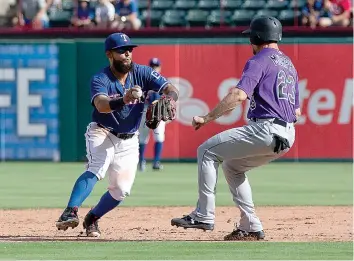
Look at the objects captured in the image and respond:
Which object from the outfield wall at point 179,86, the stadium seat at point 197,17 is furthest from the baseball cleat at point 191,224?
the stadium seat at point 197,17

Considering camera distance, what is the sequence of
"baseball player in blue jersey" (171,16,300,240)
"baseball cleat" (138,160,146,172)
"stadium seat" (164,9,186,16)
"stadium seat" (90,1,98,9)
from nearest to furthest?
1. "baseball player in blue jersey" (171,16,300,240)
2. "baseball cleat" (138,160,146,172)
3. "stadium seat" (90,1,98,9)
4. "stadium seat" (164,9,186,16)

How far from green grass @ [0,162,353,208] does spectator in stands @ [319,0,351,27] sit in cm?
281

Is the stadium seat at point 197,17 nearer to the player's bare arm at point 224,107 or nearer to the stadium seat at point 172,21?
the stadium seat at point 172,21

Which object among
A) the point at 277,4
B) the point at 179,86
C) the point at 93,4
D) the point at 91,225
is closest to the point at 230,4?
the point at 277,4

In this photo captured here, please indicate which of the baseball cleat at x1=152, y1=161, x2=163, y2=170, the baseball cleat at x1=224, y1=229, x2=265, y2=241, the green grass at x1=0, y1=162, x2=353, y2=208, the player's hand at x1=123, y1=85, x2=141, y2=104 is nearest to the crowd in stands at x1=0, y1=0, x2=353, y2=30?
the green grass at x1=0, y1=162, x2=353, y2=208

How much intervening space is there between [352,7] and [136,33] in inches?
174

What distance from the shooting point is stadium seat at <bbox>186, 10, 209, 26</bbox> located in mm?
21672

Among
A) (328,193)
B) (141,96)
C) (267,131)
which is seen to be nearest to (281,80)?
(267,131)

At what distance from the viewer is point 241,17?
21531mm

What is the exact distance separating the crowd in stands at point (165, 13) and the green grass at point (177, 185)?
2.97 m

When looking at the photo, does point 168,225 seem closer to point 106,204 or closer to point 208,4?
point 106,204

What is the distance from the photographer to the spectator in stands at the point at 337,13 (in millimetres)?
20406

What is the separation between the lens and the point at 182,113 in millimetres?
20234

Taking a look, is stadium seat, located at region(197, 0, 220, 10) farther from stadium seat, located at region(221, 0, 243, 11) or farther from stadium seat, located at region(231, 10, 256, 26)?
stadium seat, located at region(231, 10, 256, 26)
